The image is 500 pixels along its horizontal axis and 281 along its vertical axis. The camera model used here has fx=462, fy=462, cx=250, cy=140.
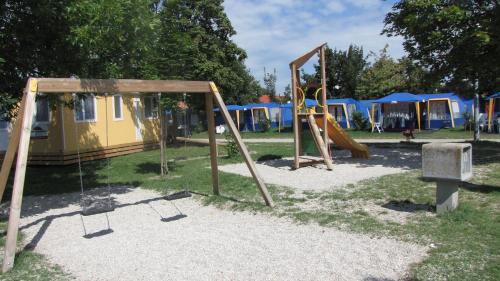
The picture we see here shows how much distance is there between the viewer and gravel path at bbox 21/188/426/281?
467 cm

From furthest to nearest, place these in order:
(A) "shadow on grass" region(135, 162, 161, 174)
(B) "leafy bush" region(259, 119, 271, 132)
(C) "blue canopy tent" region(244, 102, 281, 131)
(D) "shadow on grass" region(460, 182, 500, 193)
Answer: (C) "blue canopy tent" region(244, 102, 281, 131), (B) "leafy bush" region(259, 119, 271, 132), (A) "shadow on grass" region(135, 162, 161, 174), (D) "shadow on grass" region(460, 182, 500, 193)

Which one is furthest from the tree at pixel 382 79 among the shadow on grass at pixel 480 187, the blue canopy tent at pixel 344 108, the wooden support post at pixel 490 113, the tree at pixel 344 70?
the shadow on grass at pixel 480 187

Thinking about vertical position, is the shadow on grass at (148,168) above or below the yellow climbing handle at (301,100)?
below

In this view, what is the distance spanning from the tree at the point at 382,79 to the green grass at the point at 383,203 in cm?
2758

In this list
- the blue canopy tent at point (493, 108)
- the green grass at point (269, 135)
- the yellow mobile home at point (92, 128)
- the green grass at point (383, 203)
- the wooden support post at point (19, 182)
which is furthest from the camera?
the green grass at point (269, 135)

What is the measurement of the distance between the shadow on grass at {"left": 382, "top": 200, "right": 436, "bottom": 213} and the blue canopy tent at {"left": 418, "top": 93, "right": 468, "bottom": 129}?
23.3 meters

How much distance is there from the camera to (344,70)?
146ft

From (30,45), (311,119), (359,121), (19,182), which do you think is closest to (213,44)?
(359,121)

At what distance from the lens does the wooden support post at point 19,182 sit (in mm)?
5266

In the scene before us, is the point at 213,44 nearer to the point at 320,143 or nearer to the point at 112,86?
the point at 320,143

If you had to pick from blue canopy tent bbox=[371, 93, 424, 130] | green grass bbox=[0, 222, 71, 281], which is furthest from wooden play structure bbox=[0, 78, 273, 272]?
blue canopy tent bbox=[371, 93, 424, 130]

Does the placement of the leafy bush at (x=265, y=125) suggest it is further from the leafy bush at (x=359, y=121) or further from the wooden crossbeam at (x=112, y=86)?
the wooden crossbeam at (x=112, y=86)

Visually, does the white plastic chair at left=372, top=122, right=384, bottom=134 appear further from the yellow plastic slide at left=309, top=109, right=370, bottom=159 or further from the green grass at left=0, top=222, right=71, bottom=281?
the green grass at left=0, top=222, right=71, bottom=281

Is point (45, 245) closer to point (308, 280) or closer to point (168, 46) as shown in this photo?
point (308, 280)
